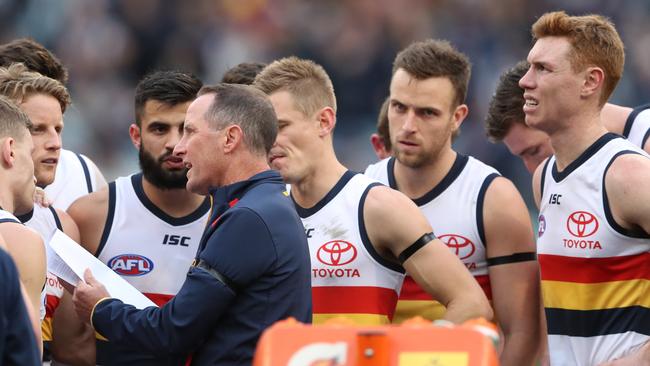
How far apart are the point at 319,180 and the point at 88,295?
Answer: 1458mm

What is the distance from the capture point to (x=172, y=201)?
6.43m

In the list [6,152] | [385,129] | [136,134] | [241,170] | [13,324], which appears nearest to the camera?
[13,324]

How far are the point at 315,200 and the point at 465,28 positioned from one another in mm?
8986

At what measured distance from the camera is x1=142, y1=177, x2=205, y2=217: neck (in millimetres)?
6406

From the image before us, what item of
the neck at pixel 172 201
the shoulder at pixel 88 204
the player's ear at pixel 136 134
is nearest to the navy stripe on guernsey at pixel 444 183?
the neck at pixel 172 201

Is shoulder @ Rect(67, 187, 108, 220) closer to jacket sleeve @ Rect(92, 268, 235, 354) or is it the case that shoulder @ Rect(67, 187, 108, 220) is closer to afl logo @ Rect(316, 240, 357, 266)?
afl logo @ Rect(316, 240, 357, 266)

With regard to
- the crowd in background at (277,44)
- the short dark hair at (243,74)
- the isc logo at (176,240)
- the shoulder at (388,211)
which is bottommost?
the isc logo at (176,240)

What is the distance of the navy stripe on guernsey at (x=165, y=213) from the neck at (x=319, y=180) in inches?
23.9

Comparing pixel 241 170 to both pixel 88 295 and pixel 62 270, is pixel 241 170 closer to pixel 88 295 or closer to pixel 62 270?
pixel 88 295

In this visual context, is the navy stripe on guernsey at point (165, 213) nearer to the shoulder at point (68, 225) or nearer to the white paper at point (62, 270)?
the shoulder at point (68, 225)

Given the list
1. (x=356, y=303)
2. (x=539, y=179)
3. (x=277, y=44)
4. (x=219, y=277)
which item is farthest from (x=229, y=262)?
(x=277, y=44)

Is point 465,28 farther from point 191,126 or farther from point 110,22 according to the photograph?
point 191,126

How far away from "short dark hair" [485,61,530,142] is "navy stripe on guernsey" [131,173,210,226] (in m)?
1.82

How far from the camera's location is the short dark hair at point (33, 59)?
6992 mm
